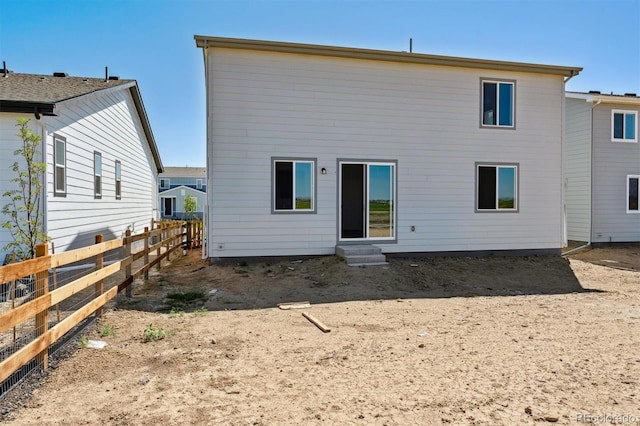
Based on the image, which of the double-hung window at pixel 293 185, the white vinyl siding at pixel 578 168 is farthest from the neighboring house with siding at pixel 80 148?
the white vinyl siding at pixel 578 168

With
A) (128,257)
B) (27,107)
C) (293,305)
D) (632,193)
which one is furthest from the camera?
(632,193)

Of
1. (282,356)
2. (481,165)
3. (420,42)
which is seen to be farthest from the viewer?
(420,42)

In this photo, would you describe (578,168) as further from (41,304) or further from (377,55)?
(41,304)

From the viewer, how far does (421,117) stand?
10.9 m

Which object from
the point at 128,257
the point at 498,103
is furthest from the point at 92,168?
the point at 498,103

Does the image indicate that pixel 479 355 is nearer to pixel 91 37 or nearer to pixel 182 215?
pixel 91 37

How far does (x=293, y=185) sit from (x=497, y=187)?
19.8 feet

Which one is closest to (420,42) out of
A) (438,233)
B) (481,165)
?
(481,165)

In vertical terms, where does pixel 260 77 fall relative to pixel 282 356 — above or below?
above

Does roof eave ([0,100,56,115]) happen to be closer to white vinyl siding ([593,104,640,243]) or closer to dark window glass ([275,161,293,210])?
dark window glass ([275,161,293,210])

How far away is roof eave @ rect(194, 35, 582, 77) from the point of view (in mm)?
9461

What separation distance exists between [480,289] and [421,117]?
5008 mm

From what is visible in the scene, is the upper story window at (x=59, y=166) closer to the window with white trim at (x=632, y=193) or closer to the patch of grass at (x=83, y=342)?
the patch of grass at (x=83, y=342)

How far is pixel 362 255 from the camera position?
9.84 metres
